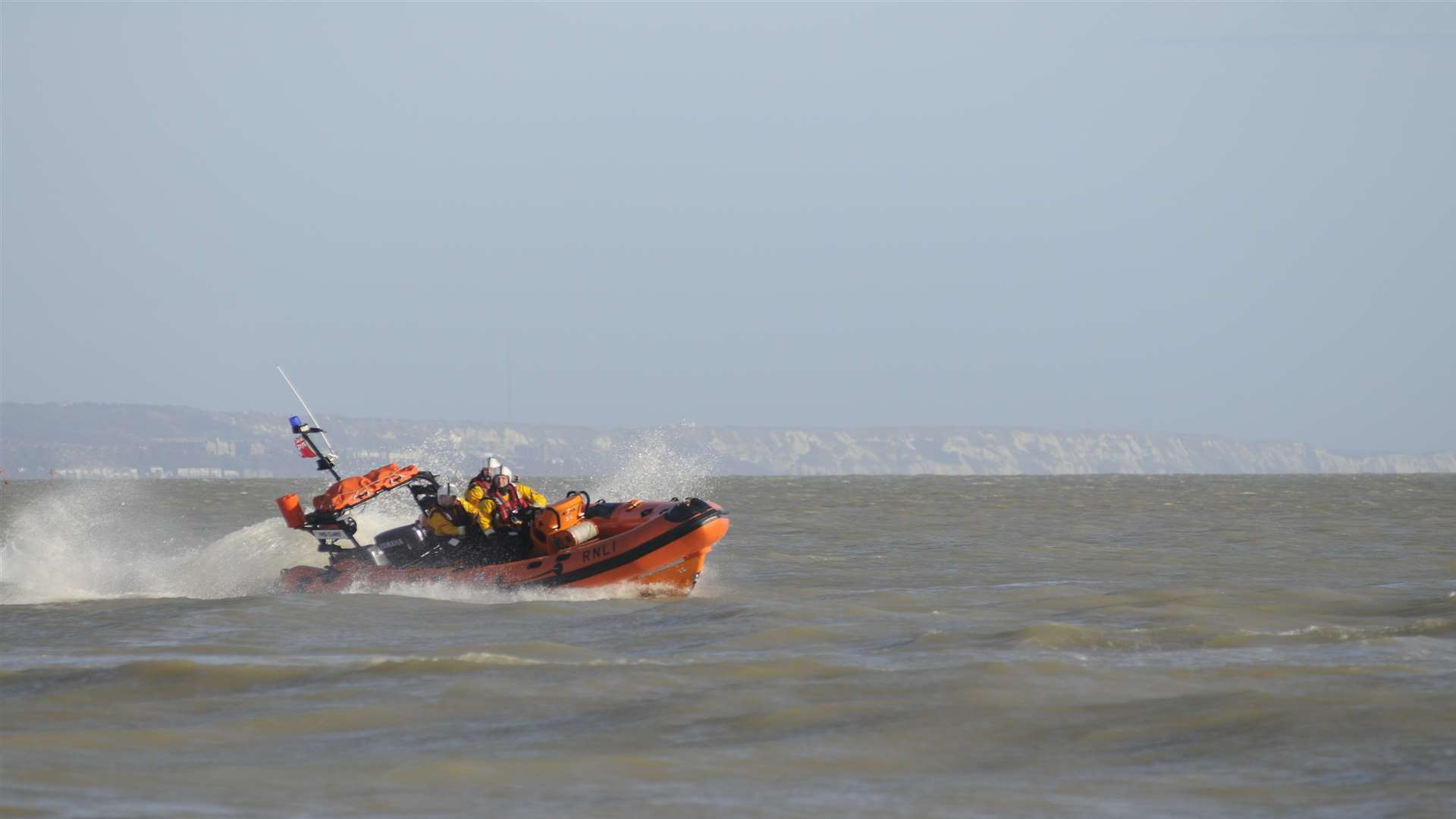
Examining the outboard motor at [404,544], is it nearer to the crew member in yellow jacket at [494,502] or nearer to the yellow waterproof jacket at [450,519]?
the yellow waterproof jacket at [450,519]

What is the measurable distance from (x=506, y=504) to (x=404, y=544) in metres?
1.08

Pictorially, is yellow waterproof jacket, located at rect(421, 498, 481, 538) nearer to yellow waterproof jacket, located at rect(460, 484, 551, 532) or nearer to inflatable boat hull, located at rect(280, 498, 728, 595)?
yellow waterproof jacket, located at rect(460, 484, 551, 532)

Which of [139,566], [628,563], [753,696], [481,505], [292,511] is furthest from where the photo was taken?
[139,566]

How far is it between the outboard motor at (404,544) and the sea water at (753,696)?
331 mm

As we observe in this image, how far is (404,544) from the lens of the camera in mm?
16484

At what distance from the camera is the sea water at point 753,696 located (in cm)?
732

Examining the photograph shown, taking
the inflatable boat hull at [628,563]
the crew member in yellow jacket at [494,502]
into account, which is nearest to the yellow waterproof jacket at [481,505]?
the crew member in yellow jacket at [494,502]

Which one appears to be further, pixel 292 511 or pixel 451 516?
pixel 292 511

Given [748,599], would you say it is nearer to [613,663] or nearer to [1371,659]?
[613,663]

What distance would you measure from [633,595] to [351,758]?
322 inches

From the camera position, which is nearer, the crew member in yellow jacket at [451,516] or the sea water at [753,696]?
the sea water at [753,696]

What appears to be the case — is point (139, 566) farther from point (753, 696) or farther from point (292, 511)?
point (753, 696)

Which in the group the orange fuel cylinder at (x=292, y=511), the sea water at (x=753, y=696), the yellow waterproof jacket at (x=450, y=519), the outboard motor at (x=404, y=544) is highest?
the orange fuel cylinder at (x=292, y=511)

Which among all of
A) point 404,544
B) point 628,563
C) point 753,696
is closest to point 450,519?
point 404,544
